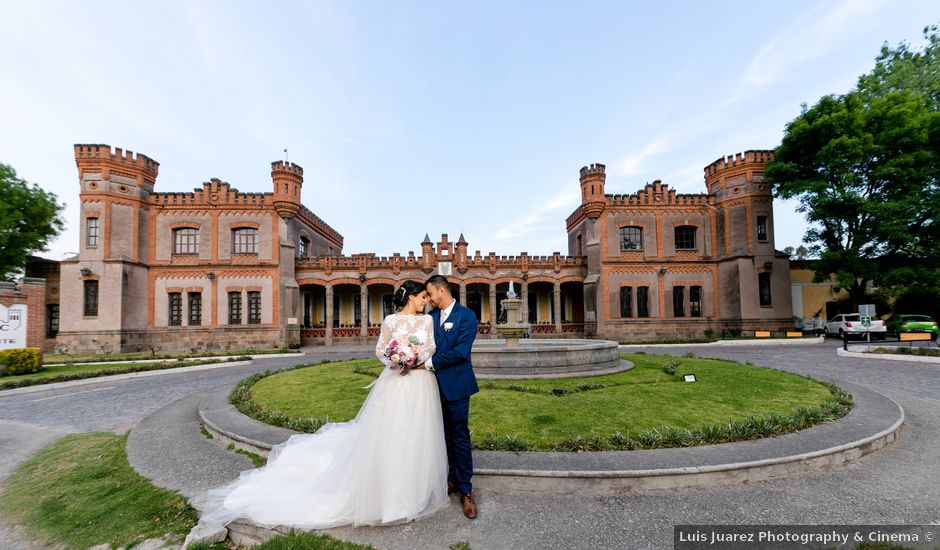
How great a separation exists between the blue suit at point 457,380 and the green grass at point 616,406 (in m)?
1.34

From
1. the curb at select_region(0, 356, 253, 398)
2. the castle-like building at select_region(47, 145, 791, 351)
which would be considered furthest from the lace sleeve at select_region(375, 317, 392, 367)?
the castle-like building at select_region(47, 145, 791, 351)

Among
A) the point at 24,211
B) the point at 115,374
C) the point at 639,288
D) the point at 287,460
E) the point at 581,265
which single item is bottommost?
the point at 115,374

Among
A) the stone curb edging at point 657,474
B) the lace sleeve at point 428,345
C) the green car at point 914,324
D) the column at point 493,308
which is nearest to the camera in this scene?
the lace sleeve at point 428,345

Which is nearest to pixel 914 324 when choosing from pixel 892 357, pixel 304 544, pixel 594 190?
pixel 892 357

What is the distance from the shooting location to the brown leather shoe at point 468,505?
11.8ft

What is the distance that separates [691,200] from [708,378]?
852 inches

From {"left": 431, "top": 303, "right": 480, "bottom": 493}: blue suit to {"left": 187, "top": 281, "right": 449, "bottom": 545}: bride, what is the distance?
0.36 feet

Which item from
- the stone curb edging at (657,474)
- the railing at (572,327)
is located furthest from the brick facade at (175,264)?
the stone curb edging at (657,474)

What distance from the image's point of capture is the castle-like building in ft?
73.4

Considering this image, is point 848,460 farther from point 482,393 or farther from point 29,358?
point 29,358


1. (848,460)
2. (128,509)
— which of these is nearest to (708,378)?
(848,460)

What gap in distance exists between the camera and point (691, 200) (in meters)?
27.2

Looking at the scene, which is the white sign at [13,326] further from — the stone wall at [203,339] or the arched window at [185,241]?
the arched window at [185,241]

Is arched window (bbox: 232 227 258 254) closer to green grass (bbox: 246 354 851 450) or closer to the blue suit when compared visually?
green grass (bbox: 246 354 851 450)
